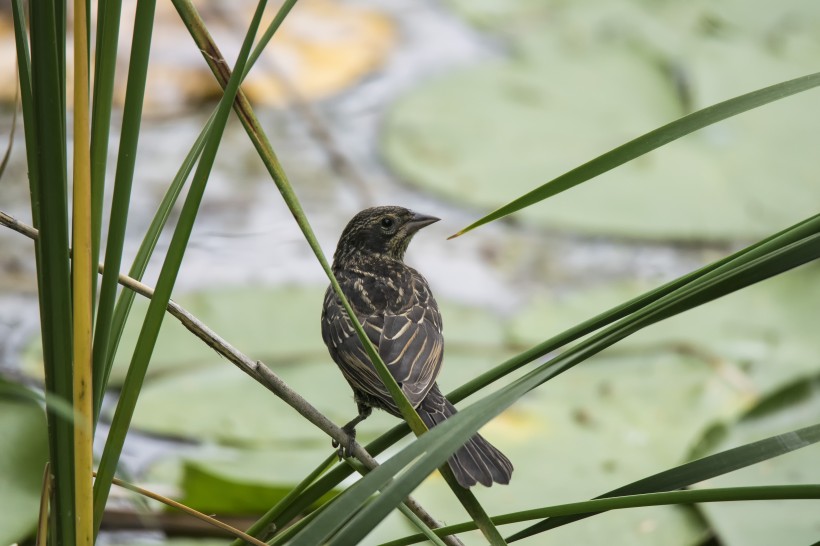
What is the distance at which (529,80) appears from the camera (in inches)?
263

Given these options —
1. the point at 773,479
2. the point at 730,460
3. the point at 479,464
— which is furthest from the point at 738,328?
the point at 730,460

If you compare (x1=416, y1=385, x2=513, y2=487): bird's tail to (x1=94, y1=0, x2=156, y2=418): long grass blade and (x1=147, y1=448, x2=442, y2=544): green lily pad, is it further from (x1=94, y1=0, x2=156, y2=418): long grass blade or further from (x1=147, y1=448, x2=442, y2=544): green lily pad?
(x1=147, y1=448, x2=442, y2=544): green lily pad

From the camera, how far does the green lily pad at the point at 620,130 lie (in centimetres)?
552

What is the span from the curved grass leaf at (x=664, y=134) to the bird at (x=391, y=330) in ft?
1.82

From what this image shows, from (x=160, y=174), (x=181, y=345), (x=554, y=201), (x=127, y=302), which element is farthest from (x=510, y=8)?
(x=127, y=302)

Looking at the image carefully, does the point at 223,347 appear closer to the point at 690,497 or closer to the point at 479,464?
the point at 479,464

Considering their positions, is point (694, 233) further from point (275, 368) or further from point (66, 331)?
point (66, 331)

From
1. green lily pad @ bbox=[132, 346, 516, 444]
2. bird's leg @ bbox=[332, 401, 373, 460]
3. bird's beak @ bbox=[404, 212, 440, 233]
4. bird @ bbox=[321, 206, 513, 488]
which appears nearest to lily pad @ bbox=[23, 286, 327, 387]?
green lily pad @ bbox=[132, 346, 516, 444]

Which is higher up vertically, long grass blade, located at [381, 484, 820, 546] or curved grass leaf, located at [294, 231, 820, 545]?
curved grass leaf, located at [294, 231, 820, 545]

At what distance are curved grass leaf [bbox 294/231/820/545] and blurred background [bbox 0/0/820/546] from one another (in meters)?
1.26

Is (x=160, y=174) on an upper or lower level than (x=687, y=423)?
upper

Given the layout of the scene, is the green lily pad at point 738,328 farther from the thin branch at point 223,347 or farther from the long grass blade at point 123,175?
the long grass blade at point 123,175

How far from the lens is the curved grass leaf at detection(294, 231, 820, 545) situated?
1495 millimetres

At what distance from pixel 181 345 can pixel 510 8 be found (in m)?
4.43
